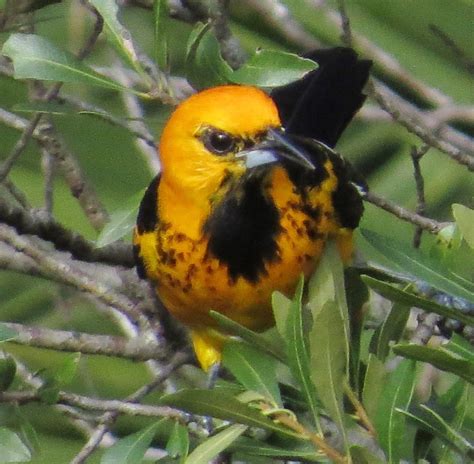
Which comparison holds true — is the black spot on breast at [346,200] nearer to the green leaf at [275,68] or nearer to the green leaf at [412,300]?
the green leaf at [275,68]

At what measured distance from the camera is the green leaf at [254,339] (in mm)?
1599

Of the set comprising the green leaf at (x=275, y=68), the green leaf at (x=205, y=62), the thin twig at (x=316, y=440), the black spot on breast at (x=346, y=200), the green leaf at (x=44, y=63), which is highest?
the green leaf at (x=275, y=68)

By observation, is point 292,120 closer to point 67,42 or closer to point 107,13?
point 107,13

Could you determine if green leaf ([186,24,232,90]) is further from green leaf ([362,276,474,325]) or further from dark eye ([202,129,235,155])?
green leaf ([362,276,474,325])

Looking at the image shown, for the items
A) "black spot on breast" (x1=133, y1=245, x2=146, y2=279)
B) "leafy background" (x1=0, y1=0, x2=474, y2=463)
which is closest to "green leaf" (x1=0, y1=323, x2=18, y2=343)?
"black spot on breast" (x1=133, y1=245, x2=146, y2=279)

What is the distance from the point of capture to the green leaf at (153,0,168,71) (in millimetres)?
2061

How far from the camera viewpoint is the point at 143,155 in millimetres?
3469

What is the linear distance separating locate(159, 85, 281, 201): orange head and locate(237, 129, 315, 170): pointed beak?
15mm

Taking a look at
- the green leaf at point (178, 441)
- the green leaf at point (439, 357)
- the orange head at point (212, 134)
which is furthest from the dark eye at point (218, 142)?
the green leaf at point (439, 357)

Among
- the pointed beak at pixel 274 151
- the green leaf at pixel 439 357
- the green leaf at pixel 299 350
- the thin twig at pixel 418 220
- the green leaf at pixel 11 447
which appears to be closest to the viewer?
the green leaf at pixel 439 357

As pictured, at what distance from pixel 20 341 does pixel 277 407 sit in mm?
499

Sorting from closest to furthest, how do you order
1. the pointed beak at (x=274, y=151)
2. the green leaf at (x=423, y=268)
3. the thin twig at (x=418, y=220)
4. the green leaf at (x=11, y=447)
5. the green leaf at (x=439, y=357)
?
the green leaf at (x=439, y=357) → the green leaf at (x=423, y=268) → the green leaf at (x=11, y=447) → the pointed beak at (x=274, y=151) → the thin twig at (x=418, y=220)

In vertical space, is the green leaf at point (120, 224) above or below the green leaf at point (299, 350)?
below

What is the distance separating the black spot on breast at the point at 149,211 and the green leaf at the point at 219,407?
0.84 metres
